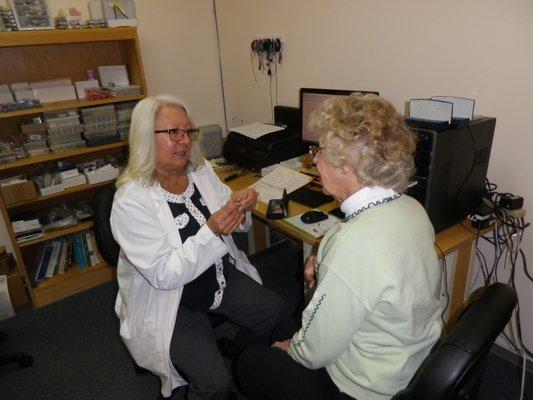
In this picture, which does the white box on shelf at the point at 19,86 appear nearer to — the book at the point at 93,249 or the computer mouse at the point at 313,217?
the book at the point at 93,249

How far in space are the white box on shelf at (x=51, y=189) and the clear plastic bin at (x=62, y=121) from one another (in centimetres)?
38

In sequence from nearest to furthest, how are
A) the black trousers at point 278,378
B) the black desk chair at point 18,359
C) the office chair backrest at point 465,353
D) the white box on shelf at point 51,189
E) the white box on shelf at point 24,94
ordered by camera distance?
the office chair backrest at point 465,353 → the black trousers at point 278,378 → the black desk chair at point 18,359 → the white box on shelf at point 24,94 → the white box on shelf at point 51,189

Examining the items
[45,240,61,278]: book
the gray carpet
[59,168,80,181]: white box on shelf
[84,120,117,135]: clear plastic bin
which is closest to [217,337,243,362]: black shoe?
the gray carpet

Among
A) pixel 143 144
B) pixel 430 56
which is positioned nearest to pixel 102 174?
pixel 143 144

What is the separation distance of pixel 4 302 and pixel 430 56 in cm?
280

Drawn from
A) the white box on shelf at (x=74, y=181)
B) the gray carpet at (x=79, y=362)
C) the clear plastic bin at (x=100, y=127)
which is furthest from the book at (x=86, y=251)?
the clear plastic bin at (x=100, y=127)

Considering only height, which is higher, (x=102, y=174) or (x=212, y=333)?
(x=102, y=174)

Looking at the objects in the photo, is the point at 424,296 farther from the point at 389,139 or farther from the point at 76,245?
the point at 76,245

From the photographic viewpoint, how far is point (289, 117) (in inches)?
102

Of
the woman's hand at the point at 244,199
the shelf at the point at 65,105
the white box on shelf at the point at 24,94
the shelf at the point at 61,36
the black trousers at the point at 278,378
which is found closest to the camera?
the black trousers at the point at 278,378

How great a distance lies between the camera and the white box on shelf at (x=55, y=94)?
2.36 metres

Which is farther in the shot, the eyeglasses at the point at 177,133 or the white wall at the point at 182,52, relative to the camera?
the white wall at the point at 182,52

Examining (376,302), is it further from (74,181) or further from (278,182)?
(74,181)

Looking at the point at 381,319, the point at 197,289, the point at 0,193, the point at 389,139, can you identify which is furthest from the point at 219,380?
the point at 0,193
